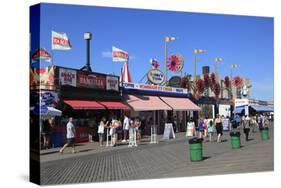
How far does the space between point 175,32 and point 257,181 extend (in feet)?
16.7

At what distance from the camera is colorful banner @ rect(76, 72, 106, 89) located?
1467cm

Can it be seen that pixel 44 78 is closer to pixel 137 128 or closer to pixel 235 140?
pixel 137 128

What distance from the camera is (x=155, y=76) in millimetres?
16094

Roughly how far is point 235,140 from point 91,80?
633 centimetres

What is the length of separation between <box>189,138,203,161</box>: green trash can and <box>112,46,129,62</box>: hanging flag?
3421 millimetres

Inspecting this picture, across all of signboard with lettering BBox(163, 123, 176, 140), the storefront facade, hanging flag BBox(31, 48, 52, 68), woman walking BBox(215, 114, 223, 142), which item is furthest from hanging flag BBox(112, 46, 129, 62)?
woman walking BBox(215, 114, 223, 142)

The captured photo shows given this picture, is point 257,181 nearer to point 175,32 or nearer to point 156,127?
point 156,127

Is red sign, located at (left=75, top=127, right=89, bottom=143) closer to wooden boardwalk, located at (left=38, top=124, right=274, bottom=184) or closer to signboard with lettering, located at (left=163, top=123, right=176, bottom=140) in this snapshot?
wooden boardwalk, located at (left=38, top=124, right=274, bottom=184)

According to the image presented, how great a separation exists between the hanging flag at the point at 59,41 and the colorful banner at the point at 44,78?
1.91 ft

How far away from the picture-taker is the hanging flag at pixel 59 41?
44.4ft

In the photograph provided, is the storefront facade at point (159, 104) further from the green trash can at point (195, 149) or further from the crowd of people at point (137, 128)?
the green trash can at point (195, 149)

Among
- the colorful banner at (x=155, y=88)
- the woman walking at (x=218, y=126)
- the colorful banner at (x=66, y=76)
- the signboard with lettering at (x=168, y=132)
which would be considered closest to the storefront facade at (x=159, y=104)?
the colorful banner at (x=155, y=88)

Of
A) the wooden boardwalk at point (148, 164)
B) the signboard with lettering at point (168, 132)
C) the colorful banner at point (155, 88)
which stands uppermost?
the colorful banner at point (155, 88)
